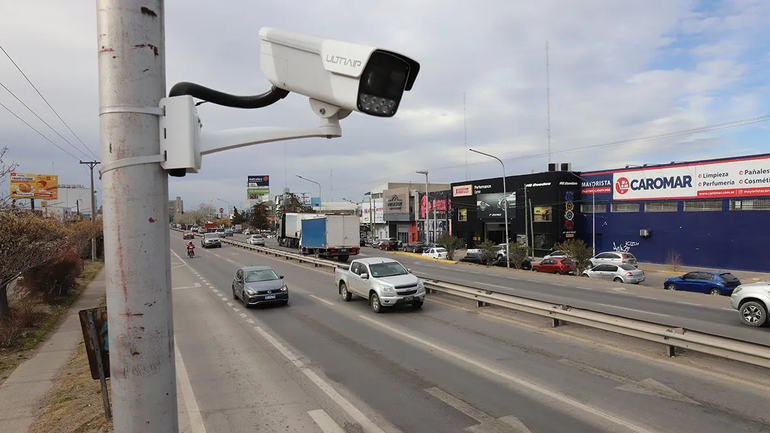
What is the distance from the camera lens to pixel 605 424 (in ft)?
19.7

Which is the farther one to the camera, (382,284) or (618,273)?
(618,273)

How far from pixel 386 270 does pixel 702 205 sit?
1428 inches

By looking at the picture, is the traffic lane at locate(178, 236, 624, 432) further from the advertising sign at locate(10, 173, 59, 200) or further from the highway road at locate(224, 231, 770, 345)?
the advertising sign at locate(10, 173, 59, 200)

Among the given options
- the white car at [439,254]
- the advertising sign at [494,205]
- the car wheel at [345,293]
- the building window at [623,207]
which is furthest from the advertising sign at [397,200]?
the car wheel at [345,293]

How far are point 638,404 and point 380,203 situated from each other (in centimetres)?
7449

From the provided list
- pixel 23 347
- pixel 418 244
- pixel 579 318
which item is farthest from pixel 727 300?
pixel 418 244

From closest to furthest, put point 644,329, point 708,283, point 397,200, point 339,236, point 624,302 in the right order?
1. point 644,329
2. point 624,302
3. point 708,283
4. point 339,236
5. point 397,200

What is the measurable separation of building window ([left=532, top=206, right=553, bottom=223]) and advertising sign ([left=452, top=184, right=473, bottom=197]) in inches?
466

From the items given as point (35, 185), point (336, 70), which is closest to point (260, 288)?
point (336, 70)

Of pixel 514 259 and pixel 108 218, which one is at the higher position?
pixel 108 218

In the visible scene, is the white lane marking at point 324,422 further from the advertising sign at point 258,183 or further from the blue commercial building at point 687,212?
the advertising sign at point 258,183

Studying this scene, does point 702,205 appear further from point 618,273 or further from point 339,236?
point 339,236

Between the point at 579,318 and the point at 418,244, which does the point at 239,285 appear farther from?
the point at 418,244

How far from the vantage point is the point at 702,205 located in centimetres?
3950
